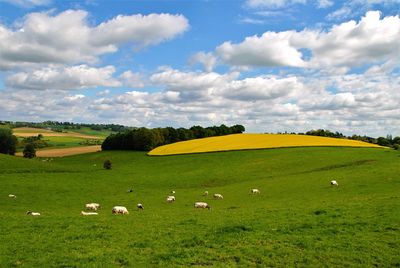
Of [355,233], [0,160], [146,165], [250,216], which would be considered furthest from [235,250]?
[146,165]

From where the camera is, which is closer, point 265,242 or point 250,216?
point 265,242

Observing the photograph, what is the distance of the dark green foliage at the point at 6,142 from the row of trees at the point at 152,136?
26.2m

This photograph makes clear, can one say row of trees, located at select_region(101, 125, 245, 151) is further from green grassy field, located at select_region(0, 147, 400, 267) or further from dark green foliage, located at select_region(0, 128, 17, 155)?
green grassy field, located at select_region(0, 147, 400, 267)

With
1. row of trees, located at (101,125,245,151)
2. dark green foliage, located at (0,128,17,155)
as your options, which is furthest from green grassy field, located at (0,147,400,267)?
dark green foliage, located at (0,128,17,155)

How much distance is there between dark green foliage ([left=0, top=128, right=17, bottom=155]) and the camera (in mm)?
107812

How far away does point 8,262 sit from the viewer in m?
14.0

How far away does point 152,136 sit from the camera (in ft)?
362

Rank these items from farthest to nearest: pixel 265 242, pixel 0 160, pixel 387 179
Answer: pixel 0 160 → pixel 387 179 → pixel 265 242

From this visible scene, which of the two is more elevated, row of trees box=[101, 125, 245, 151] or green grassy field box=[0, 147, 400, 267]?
row of trees box=[101, 125, 245, 151]

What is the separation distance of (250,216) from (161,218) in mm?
5481

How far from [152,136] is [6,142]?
41606 millimetres

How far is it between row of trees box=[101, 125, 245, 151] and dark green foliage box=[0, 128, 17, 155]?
86.0 ft

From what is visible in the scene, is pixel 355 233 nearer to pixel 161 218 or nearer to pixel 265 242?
pixel 265 242

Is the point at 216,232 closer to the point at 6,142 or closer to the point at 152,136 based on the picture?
the point at 152,136
